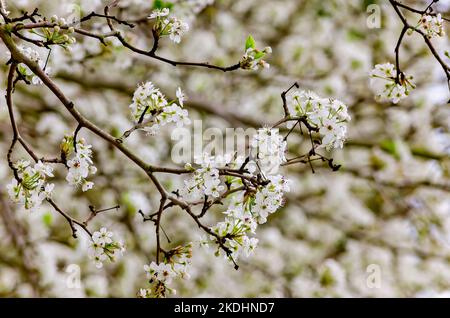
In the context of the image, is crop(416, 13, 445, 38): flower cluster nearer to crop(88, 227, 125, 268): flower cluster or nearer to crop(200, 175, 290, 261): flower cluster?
crop(200, 175, 290, 261): flower cluster

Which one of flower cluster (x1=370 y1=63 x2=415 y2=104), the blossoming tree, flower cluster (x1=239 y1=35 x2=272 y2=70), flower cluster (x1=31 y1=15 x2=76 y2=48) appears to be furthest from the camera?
the blossoming tree

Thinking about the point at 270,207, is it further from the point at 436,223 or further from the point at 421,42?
the point at 421,42

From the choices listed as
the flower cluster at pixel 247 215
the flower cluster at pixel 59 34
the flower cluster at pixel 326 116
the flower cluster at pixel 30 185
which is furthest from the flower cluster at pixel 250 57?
the flower cluster at pixel 30 185

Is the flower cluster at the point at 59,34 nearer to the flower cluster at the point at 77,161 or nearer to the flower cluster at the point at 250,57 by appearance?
the flower cluster at the point at 77,161

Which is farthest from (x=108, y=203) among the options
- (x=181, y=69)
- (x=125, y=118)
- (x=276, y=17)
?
(x=276, y=17)

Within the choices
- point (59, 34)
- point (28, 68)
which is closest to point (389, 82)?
point (59, 34)

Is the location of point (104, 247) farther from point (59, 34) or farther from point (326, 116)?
point (326, 116)

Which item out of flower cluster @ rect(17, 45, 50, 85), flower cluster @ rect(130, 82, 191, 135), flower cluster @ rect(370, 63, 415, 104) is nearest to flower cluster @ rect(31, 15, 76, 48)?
flower cluster @ rect(17, 45, 50, 85)
